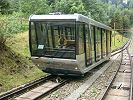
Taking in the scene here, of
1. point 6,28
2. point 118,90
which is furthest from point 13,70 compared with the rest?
point 118,90

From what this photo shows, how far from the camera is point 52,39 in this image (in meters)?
16.3

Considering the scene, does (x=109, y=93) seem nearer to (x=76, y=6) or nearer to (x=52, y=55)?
(x=52, y=55)

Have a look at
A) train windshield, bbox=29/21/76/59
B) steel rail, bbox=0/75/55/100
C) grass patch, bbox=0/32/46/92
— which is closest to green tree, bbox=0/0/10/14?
grass patch, bbox=0/32/46/92

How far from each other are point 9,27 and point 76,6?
74995 mm

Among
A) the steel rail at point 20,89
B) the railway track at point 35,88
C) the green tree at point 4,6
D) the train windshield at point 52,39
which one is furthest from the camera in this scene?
the green tree at point 4,6

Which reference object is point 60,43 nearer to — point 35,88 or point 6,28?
point 35,88

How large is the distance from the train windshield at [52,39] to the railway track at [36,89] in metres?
1.30

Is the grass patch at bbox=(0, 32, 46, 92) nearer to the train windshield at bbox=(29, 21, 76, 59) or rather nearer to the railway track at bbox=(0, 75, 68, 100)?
the railway track at bbox=(0, 75, 68, 100)

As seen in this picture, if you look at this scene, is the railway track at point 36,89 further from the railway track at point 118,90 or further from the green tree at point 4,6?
the green tree at point 4,6

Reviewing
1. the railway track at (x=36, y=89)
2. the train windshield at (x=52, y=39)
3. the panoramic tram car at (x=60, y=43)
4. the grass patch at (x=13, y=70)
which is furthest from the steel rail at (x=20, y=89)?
the train windshield at (x=52, y=39)

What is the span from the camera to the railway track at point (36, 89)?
40.8 ft

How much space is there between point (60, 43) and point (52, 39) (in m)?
0.48

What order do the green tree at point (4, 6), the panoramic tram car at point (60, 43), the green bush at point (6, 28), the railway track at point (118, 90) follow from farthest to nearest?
the green tree at point (4, 6) < the green bush at point (6, 28) < the panoramic tram car at point (60, 43) < the railway track at point (118, 90)

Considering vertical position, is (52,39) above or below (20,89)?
above
